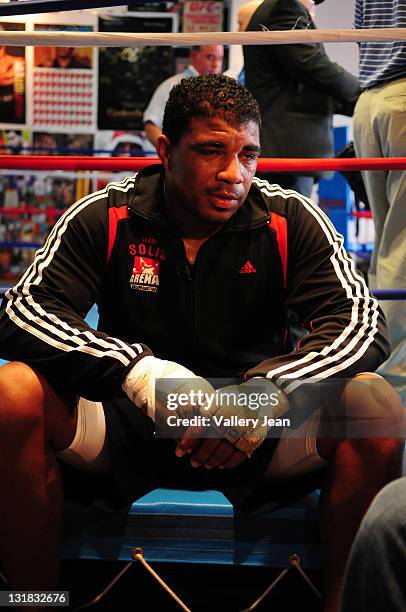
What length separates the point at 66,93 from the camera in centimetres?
733

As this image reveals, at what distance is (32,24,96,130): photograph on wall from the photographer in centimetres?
723

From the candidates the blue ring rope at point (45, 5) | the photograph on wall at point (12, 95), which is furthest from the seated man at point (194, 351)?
the photograph on wall at point (12, 95)

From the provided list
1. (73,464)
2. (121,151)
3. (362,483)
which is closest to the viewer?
(362,483)

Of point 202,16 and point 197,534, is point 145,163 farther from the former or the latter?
point 202,16

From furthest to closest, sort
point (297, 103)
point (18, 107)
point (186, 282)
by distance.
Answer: point (18, 107)
point (297, 103)
point (186, 282)

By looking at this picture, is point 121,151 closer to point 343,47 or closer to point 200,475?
point 343,47

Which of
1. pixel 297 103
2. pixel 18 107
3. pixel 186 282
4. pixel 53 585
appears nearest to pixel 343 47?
pixel 18 107

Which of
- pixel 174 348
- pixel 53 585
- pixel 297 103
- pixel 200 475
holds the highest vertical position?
pixel 297 103

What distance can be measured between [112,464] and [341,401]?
1.46 feet

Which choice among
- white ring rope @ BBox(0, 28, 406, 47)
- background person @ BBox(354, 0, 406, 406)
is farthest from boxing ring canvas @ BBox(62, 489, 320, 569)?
background person @ BBox(354, 0, 406, 406)

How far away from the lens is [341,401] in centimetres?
154

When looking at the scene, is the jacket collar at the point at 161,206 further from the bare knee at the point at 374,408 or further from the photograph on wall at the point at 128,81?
the photograph on wall at the point at 128,81

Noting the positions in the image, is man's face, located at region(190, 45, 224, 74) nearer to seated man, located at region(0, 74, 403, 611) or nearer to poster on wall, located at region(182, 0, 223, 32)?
seated man, located at region(0, 74, 403, 611)

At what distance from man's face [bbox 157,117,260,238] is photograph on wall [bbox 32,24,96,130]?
575 cm
